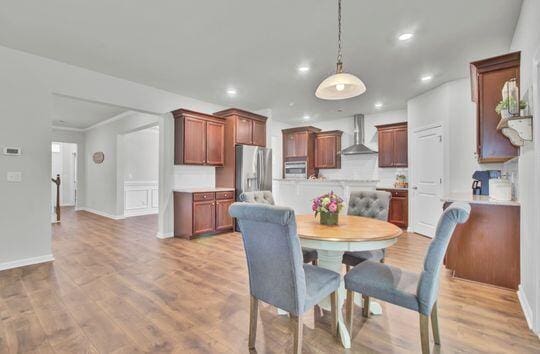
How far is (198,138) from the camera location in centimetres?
498

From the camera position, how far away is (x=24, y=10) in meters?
2.51

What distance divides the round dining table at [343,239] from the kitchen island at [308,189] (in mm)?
3504

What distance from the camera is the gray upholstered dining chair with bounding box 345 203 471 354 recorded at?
1.49m

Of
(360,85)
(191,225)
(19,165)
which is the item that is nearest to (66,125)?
(19,165)

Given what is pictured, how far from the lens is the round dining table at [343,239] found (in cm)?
168

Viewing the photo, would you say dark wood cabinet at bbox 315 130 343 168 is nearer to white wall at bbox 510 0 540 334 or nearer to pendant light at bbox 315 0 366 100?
white wall at bbox 510 0 540 334

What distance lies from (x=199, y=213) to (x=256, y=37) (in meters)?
3.05

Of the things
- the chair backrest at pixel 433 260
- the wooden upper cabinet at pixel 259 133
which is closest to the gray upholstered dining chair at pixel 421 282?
the chair backrest at pixel 433 260

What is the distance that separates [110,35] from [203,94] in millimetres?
2151

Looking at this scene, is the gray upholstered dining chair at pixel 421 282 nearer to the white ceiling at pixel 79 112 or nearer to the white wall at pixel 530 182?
the white wall at pixel 530 182

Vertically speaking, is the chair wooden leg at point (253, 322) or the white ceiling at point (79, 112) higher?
the white ceiling at point (79, 112)

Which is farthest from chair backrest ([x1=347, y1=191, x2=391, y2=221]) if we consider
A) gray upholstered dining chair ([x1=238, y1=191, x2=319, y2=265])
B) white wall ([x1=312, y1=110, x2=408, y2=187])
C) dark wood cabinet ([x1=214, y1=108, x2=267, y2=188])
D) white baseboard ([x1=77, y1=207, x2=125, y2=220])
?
white baseboard ([x1=77, y1=207, x2=125, y2=220])

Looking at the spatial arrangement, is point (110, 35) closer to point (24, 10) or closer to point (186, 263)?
point (24, 10)

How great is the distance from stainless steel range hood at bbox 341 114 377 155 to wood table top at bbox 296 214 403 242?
4.74 metres
